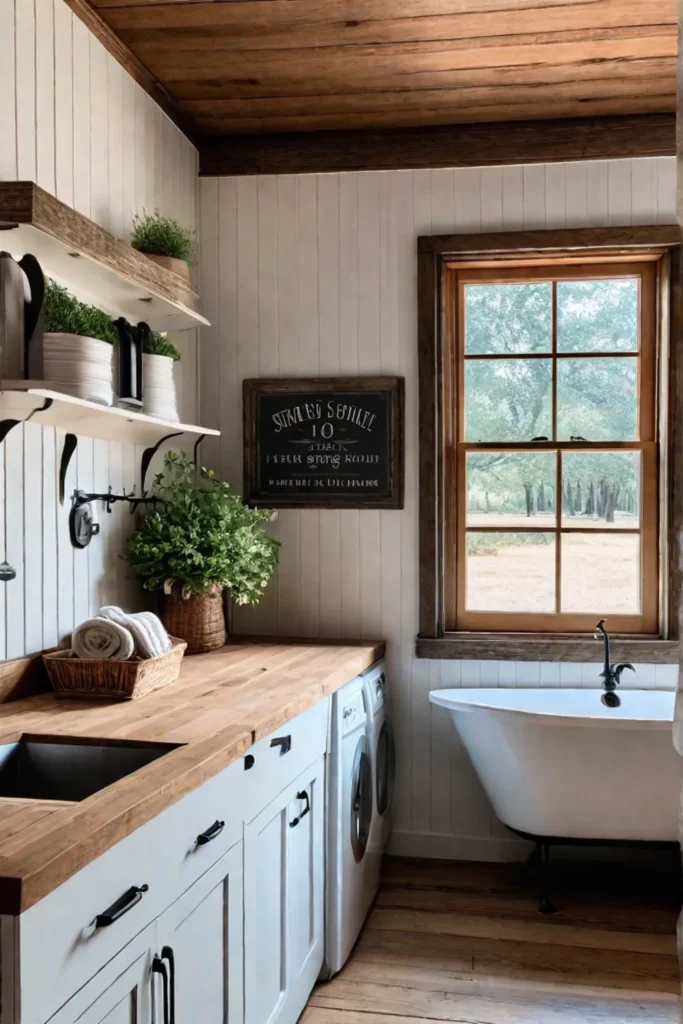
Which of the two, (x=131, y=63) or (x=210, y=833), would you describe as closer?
(x=210, y=833)

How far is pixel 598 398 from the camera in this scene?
362 cm

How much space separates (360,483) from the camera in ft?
12.0

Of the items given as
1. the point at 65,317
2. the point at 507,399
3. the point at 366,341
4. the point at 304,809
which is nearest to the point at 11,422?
the point at 65,317

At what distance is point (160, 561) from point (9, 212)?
4.36 feet

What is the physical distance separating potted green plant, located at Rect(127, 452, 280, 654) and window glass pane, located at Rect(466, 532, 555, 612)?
0.85 meters

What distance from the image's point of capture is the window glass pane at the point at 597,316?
359 cm

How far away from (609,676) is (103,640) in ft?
6.17

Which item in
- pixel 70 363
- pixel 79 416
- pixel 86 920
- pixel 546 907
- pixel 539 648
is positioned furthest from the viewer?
pixel 539 648

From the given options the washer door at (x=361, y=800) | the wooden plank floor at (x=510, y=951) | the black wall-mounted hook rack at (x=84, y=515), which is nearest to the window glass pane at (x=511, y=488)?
the washer door at (x=361, y=800)

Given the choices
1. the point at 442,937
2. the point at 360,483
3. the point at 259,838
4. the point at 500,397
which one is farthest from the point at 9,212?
the point at 442,937

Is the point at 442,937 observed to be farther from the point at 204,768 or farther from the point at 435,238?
the point at 435,238

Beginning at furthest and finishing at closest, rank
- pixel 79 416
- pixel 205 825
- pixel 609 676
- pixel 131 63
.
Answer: pixel 609 676 → pixel 131 63 → pixel 79 416 → pixel 205 825

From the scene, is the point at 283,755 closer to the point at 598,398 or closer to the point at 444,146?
the point at 598,398

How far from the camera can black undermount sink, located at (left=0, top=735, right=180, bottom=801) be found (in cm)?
186
